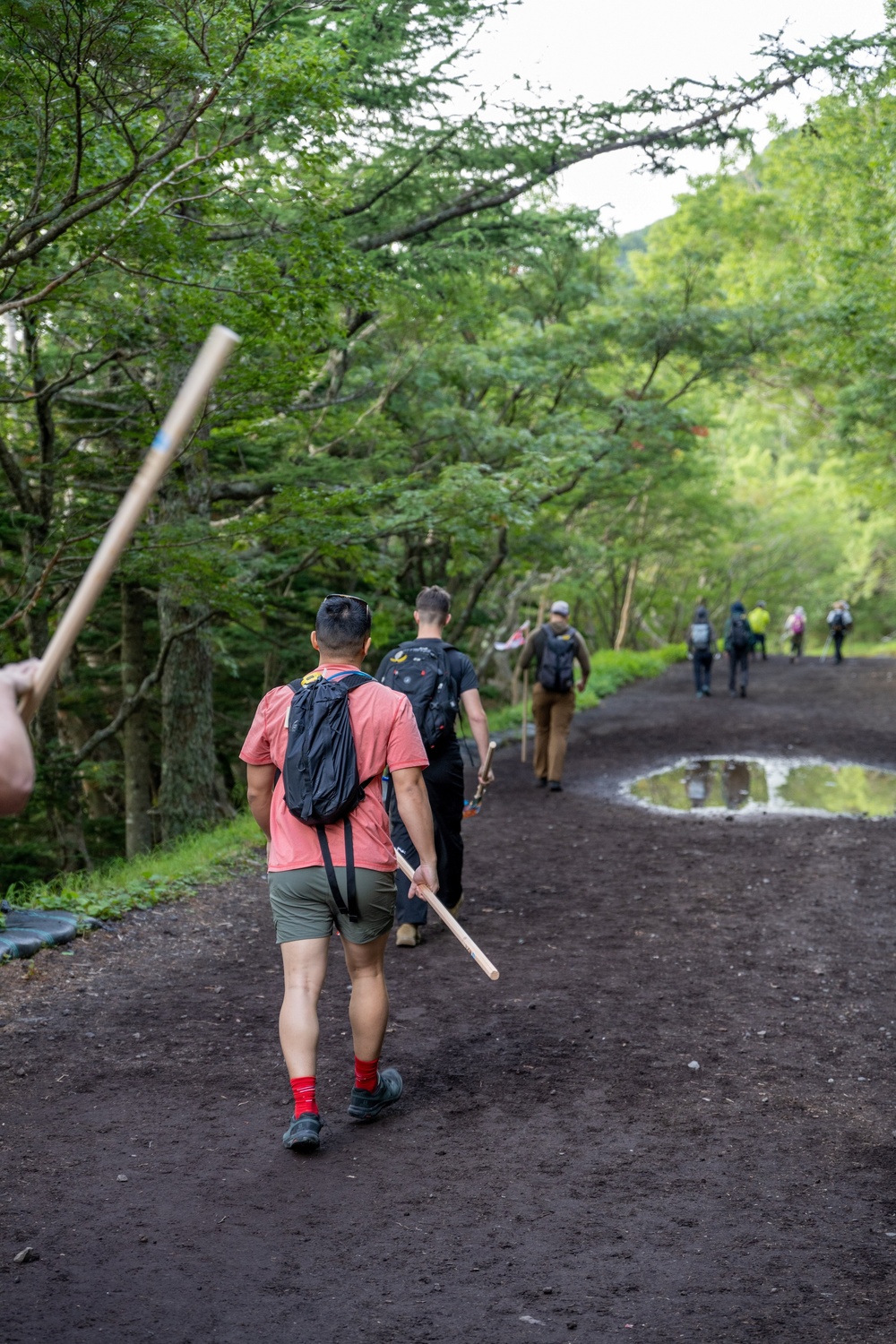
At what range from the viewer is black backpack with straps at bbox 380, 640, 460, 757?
7.05 metres

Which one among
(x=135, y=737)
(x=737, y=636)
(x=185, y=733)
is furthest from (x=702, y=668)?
(x=185, y=733)

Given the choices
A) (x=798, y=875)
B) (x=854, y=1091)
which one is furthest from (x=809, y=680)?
(x=854, y=1091)

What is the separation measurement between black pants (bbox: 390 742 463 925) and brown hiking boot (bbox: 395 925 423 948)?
0.05m

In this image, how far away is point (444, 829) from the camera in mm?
7477

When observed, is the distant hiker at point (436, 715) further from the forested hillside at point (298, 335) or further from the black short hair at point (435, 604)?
the forested hillside at point (298, 335)

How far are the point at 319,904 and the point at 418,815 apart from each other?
49 centimetres

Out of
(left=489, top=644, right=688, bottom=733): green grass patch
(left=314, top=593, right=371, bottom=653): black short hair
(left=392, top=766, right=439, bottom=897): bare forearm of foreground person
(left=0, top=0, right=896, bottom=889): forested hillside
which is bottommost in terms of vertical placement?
(left=489, top=644, right=688, bottom=733): green grass patch

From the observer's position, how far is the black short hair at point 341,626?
4621 mm

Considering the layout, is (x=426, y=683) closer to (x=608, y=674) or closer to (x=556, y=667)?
(x=556, y=667)

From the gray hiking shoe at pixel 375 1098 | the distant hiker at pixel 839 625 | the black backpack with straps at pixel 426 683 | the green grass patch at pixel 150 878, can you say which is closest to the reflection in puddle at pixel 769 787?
the green grass patch at pixel 150 878

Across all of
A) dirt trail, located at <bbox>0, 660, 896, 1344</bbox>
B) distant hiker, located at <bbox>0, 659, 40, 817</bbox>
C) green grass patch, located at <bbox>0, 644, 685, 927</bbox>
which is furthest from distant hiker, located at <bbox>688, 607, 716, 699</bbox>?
distant hiker, located at <bbox>0, 659, 40, 817</bbox>

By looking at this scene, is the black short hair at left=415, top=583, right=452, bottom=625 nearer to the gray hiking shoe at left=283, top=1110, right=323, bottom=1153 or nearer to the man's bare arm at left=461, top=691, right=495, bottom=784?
the man's bare arm at left=461, top=691, right=495, bottom=784

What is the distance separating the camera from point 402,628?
61.9 ft

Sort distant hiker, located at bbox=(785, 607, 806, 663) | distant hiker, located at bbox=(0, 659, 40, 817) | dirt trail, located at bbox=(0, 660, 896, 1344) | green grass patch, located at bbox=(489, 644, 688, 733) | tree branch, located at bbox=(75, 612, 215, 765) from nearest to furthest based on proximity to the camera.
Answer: distant hiker, located at bbox=(0, 659, 40, 817) < dirt trail, located at bbox=(0, 660, 896, 1344) < tree branch, located at bbox=(75, 612, 215, 765) < green grass patch, located at bbox=(489, 644, 688, 733) < distant hiker, located at bbox=(785, 607, 806, 663)
